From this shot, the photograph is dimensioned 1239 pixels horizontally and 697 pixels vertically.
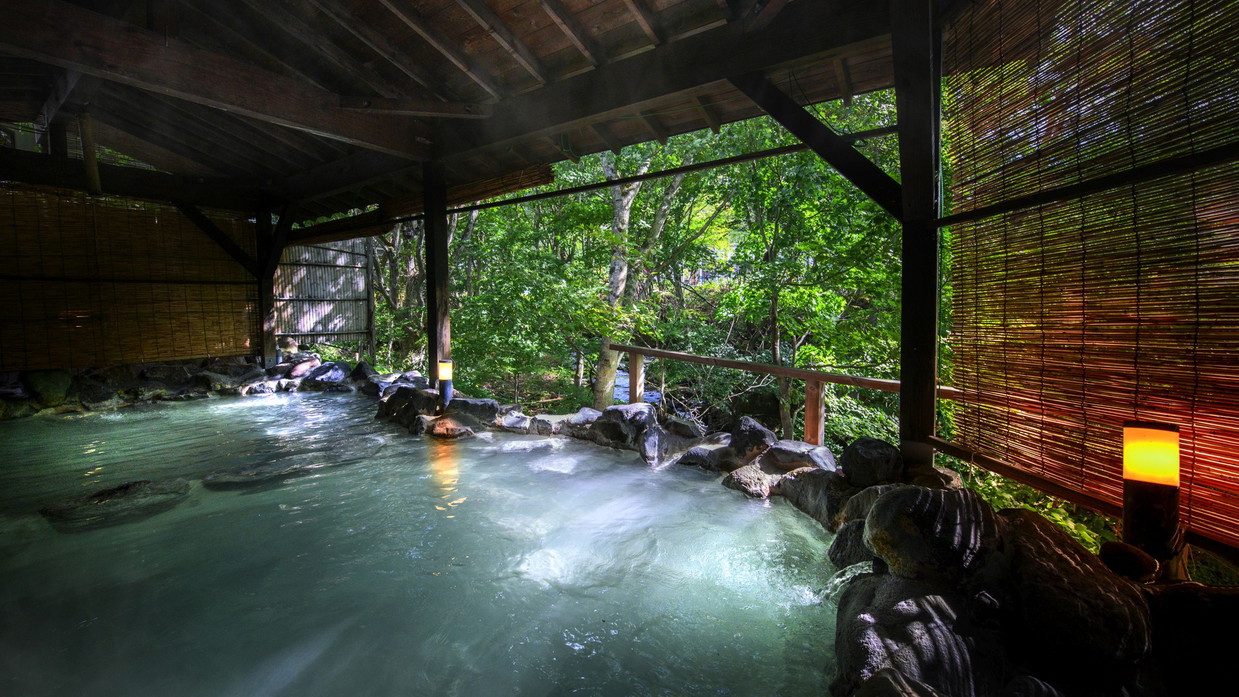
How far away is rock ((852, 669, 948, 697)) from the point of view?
132 centimetres

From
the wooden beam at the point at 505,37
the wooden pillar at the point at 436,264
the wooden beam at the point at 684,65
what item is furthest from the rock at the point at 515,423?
the wooden beam at the point at 505,37

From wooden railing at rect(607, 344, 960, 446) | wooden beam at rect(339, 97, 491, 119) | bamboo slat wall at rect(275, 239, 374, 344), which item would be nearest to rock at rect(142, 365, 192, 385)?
bamboo slat wall at rect(275, 239, 374, 344)

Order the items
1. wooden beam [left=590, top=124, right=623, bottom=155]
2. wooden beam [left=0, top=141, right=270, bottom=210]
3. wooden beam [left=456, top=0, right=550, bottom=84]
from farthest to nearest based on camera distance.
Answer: wooden beam [left=0, top=141, right=270, bottom=210]
wooden beam [left=590, top=124, right=623, bottom=155]
wooden beam [left=456, top=0, right=550, bottom=84]

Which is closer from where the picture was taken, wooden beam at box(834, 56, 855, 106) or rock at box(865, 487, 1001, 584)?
rock at box(865, 487, 1001, 584)

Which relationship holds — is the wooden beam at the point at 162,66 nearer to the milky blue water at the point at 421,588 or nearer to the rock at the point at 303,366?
the milky blue water at the point at 421,588

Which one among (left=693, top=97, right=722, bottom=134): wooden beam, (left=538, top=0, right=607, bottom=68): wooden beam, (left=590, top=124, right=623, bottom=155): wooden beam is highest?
(left=538, top=0, right=607, bottom=68): wooden beam

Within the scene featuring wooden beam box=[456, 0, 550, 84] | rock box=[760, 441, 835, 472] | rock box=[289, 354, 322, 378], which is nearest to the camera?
wooden beam box=[456, 0, 550, 84]

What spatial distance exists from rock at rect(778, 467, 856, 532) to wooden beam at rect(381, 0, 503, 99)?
12.3ft

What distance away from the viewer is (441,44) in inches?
144

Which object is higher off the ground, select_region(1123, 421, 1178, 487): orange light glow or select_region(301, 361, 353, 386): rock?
select_region(1123, 421, 1178, 487): orange light glow

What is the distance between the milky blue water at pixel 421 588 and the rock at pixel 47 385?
10.9 feet

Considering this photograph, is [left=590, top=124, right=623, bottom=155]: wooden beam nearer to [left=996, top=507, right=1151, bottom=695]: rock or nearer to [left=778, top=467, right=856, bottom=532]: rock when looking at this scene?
[left=778, top=467, right=856, bottom=532]: rock

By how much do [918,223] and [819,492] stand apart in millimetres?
1641

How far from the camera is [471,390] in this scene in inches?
339
